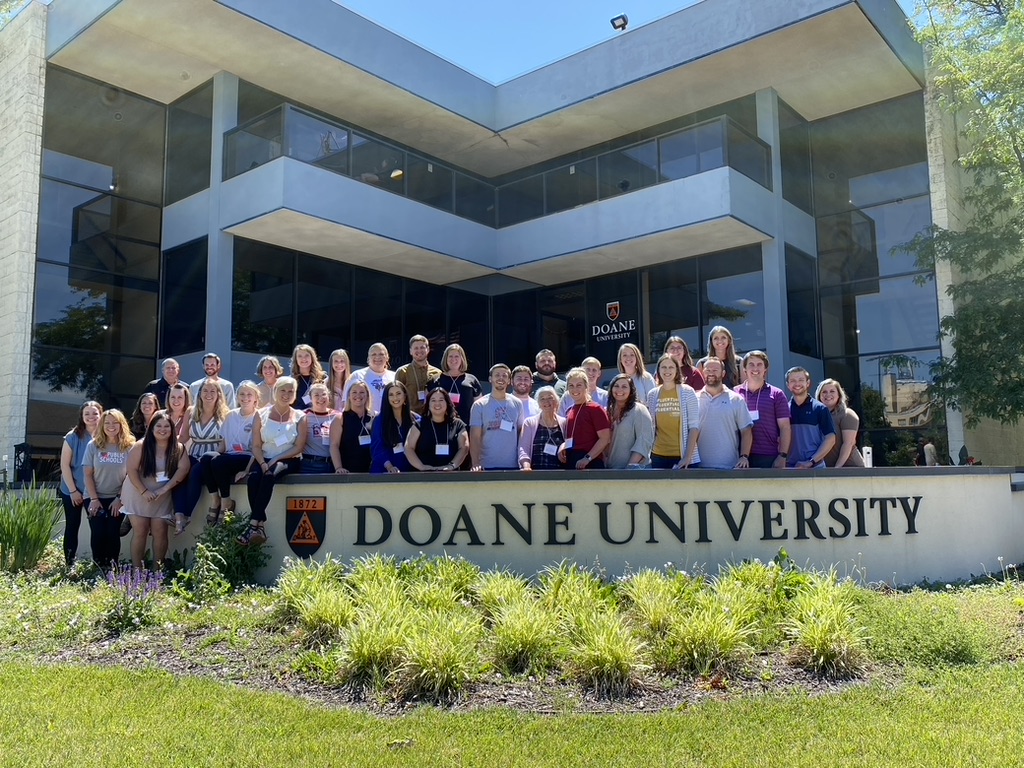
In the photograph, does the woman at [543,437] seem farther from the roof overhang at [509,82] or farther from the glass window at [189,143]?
the glass window at [189,143]

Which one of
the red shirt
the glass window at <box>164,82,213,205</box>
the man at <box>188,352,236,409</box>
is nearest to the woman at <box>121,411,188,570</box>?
the man at <box>188,352,236,409</box>

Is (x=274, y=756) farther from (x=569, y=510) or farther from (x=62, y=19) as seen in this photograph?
(x=62, y=19)

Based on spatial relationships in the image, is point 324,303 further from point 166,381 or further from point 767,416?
point 767,416

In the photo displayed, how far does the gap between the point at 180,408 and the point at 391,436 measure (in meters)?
2.26

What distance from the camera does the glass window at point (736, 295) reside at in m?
16.5

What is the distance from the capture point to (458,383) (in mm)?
8797

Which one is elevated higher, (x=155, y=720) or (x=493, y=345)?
(x=493, y=345)

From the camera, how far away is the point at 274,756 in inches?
161

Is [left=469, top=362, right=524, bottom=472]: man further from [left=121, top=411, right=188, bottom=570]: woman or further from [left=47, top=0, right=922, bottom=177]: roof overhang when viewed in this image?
[left=47, top=0, right=922, bottom=177]: roof overhang

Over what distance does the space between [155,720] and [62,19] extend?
14607mm

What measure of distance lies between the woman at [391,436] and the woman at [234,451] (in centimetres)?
117

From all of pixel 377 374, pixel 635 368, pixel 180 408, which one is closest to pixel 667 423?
pixel 635 368

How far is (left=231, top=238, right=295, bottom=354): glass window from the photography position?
1560 cm

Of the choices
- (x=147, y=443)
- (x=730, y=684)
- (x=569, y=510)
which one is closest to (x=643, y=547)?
(x=569, y=510)
